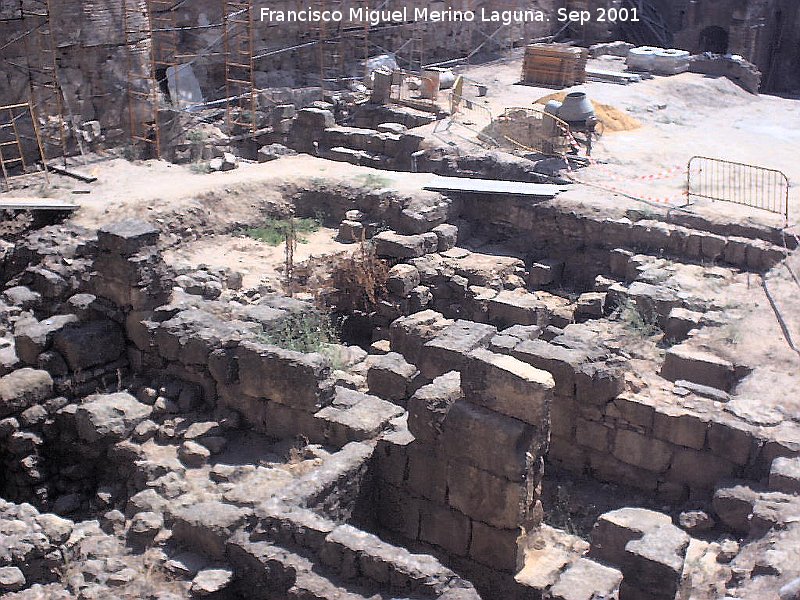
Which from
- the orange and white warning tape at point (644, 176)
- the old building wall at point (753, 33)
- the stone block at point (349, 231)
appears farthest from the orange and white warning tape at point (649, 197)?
the old building wall at point (753, 33)

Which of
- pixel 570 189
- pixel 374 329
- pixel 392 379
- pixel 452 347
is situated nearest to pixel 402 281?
pixel 374 329

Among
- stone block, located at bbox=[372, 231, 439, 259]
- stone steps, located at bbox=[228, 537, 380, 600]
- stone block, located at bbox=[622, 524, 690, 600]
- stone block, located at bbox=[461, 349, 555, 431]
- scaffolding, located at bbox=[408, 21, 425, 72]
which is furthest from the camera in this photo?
scaffolding, located at bbox=[408, 21, 425, 72]

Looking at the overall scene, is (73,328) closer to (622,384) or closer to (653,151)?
(622,384)

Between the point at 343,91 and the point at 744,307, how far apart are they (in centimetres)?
1324

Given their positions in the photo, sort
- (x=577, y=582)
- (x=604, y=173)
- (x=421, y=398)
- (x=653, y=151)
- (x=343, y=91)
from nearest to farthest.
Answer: (x=577, y=582) < (x=421, y=398) < (x=604, y=173) < (x=653, y=151) < (x=343, y=91)

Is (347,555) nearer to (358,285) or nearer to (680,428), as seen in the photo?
(680,428)

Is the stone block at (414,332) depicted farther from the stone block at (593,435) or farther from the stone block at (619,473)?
the stone block at (619,473)

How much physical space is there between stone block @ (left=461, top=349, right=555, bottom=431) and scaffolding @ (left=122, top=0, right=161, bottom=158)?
12.8 m

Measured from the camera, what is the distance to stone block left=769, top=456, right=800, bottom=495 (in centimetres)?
961

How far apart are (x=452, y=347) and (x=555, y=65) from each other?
17.3m

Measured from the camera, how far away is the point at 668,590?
8.44m

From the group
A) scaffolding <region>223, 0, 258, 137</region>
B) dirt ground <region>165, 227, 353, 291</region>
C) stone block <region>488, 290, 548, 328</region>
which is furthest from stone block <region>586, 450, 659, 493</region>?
scaffolding <region>223, 0, 258, 137</region>

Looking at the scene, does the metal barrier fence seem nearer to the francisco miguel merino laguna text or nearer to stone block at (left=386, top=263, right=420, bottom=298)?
stone block at (left=386, top=263, right=420, bottom=298)

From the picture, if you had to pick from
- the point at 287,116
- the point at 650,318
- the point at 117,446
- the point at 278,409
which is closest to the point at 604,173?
the point at 650,318
